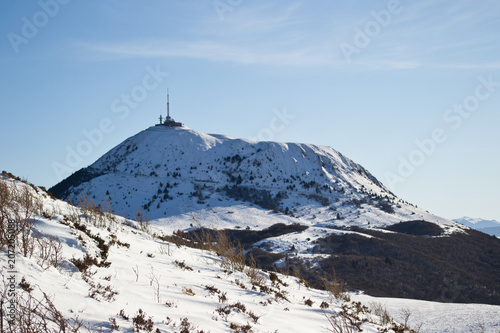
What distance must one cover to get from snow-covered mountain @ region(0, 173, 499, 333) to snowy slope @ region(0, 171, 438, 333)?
17mm

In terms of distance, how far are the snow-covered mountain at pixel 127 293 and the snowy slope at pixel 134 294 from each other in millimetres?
17

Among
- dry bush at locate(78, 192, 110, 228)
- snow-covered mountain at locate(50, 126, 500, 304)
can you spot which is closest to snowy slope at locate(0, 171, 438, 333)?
dry bush at locate(78, 192, 110, 228)

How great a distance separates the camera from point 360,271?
3072cm

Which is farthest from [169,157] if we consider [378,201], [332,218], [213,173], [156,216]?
[378,201]

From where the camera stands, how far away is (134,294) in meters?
6.05

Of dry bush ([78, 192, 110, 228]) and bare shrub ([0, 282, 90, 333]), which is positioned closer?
bare shrub ([0, 282, 90, 333])

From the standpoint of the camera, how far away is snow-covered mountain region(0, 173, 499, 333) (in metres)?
4.63

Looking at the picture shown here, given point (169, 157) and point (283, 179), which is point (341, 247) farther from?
point (169, 157)

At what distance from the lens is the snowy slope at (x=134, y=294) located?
4.79 metres

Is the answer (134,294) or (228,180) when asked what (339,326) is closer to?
(134,294)

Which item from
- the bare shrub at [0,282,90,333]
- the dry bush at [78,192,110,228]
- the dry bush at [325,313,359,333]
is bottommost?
the dry bush at [325,313,359,333]

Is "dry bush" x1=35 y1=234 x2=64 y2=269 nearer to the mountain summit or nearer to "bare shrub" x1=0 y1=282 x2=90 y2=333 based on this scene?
"bare shrub" x1=0 y1=282 x2=90 y2=333

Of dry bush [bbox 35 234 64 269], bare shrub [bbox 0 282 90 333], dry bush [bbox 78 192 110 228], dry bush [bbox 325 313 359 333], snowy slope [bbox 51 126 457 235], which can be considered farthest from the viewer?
snowy slope [bbox 51 126 457 235]

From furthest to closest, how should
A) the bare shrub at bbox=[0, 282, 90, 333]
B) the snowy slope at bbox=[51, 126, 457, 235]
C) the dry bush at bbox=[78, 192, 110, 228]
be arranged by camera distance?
1. the snowy slope at bbox=[51, 126, 457, 235]
2. the dry bush at bbox=[78, 192, 110, 228]
3. the bare shrub at bbox=[0, 282, 90, 333]
